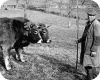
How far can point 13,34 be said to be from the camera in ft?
24.1

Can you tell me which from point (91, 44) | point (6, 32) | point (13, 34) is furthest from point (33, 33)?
point (91, 44)

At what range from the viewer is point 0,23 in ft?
23.9

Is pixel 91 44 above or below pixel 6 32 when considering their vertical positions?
below

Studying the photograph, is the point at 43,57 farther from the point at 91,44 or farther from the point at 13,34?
the point at 91,44

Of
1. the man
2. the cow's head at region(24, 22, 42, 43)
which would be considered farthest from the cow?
the man

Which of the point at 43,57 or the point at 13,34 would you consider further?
the point at 43,57

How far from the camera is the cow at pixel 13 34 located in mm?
7195

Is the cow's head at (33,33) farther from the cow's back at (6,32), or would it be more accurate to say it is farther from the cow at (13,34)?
the cow's back at (6,32)

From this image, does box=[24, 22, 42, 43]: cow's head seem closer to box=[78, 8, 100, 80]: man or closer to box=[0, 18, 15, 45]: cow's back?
box=[0, 18, 15, 45]: cow's back

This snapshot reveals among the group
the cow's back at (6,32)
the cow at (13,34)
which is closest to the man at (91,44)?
the cow at (13,34)

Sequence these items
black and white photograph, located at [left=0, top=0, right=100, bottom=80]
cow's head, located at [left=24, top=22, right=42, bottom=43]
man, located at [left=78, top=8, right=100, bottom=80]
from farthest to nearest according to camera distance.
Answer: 1. cow's head, located at [left=24, top=22, right=42, bottom=43]
2. black and white photograph, located at [left=0, top=0, right=100, bottom=80]
3. man, located at [left=78, top=8, right=100, bottom=80]

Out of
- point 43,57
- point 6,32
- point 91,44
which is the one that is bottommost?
point 43,57

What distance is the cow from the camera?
7195 mm

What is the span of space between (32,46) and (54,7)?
205ft
